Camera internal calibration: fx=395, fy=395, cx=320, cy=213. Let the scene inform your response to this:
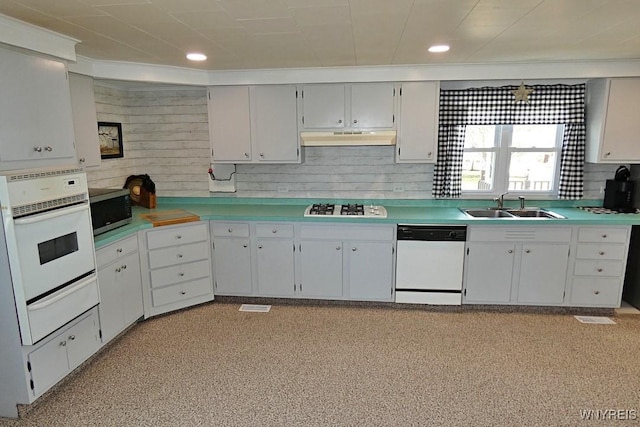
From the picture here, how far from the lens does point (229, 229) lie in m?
3.84

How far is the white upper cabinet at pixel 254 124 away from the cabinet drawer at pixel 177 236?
2.61ft

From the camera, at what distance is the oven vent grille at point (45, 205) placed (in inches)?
83.8

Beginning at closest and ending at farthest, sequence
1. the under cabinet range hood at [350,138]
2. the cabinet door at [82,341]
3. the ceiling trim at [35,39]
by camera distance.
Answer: the ceiling trim at [35,39] < the cabinet door at [82,341] < the under cabinet range hood at [350,138]

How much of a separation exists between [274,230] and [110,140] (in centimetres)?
193

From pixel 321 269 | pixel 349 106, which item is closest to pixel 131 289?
pixel 321 269

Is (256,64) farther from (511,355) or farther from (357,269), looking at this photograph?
(511,355)

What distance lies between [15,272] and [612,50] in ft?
14.3

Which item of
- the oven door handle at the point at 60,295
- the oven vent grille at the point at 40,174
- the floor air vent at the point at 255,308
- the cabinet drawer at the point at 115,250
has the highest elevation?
the oven vent grille at the point at 40,174

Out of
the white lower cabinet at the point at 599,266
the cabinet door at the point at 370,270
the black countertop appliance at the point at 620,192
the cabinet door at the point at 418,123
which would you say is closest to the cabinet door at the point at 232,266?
the cabinet door at the point at 370,270

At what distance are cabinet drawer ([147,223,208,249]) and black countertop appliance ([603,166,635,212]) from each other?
395 cm

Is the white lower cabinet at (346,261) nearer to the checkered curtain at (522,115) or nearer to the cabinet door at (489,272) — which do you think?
the cabinet door at (489,272)

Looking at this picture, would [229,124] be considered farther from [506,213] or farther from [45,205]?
[506,213]

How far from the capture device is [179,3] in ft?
6.47

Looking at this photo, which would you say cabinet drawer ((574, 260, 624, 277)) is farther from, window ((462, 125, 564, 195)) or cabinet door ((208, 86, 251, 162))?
cabinet door ((208, 86, 251, 162))
